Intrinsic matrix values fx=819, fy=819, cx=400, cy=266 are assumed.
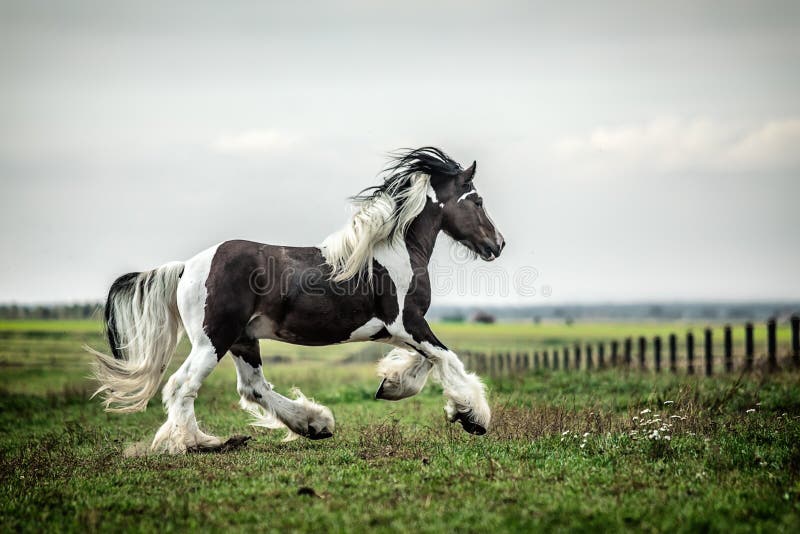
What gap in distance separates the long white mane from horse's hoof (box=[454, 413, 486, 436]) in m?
1.89

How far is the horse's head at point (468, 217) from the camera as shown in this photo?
10.3m

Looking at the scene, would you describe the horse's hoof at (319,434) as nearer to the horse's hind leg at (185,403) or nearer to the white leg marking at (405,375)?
the white leg marking at (405,375)

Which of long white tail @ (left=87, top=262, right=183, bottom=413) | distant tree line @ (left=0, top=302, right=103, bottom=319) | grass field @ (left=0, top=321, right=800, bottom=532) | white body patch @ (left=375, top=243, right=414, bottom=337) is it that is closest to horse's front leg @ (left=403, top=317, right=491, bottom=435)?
white body patch @ (left=375, top=243, right=414, bottom=337)

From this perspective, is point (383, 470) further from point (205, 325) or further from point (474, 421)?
point (205, 325)

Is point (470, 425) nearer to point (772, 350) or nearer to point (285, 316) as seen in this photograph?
point (285, 316)

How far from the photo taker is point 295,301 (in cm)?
919

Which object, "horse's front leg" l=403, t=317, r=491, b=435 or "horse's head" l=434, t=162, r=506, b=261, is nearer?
"horse's front leg" l=403, t=317, r=491, b=435

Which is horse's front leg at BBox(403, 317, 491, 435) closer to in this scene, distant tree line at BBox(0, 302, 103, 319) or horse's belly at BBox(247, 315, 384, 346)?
horse's belly at BBox(247, 315, 384, 346)

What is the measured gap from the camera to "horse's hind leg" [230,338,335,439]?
9742 mm

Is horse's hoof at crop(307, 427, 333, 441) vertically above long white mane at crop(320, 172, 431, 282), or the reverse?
long white mane at crop(320, 172, 431, 282)

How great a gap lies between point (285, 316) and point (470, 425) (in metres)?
2.42

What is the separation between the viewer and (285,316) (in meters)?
9.27

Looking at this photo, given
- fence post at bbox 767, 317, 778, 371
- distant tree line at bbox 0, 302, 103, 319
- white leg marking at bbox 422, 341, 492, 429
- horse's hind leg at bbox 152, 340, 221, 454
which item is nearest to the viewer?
horse's hind leg at bbox 152, 340, 221, 454

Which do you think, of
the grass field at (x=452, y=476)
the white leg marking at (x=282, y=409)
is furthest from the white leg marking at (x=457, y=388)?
the white leg marking at (x=282, y=409)
